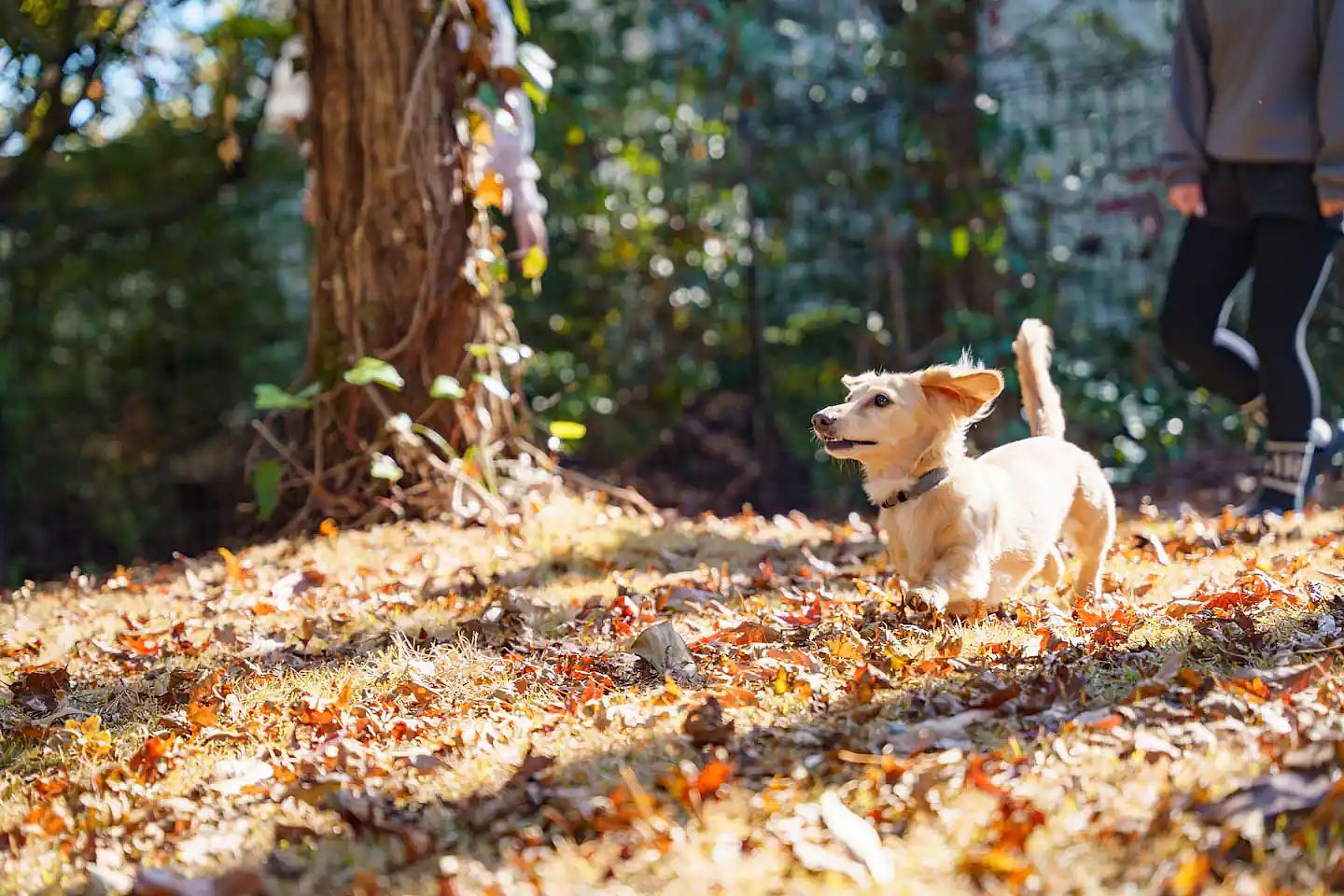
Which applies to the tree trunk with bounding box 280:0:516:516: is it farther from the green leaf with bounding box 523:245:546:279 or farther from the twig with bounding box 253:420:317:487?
the green leaf with bounding box 523:245:546:279

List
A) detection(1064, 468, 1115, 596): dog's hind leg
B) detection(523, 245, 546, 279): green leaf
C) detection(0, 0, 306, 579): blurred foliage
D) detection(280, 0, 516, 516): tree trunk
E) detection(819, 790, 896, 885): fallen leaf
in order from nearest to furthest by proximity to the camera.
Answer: detection(819, 790, 896, 885): fallen leaf, detection(1064, 468, 1115, 596): dog's hind leg, detection(280, 0, 516, 516): tree trunk, detection(523, 245, 546, 279): green leaf, detection(0, 0, 306, 579): blurred foliage

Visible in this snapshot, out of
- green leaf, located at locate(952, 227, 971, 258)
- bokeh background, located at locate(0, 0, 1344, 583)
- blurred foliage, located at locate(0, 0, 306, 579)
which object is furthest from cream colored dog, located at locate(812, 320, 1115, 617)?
blurred foliage, located at locate(0, 0, 306, 579)

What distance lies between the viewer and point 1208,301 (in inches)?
179

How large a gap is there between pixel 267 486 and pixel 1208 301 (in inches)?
141

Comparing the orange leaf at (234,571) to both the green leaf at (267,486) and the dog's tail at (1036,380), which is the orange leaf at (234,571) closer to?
the green leaf at (267,486)

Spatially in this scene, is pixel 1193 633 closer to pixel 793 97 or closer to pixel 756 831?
pixel 756 831

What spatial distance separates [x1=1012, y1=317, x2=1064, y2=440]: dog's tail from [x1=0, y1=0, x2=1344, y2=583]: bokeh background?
8.92 ft

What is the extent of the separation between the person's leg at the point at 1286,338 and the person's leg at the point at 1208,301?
Answer: 10 cm

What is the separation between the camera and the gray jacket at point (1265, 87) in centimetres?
407

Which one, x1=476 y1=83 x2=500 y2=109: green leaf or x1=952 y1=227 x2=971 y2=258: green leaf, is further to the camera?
x1=952 y1=227 x2=971 y2=258: green leaf

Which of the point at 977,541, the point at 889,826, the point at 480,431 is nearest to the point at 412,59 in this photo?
the point at 480,431

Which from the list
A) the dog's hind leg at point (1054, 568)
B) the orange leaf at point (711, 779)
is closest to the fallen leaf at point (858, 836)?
the orange leaf at point (711, 779)

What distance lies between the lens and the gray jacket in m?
4.07

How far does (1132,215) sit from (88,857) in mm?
5908
